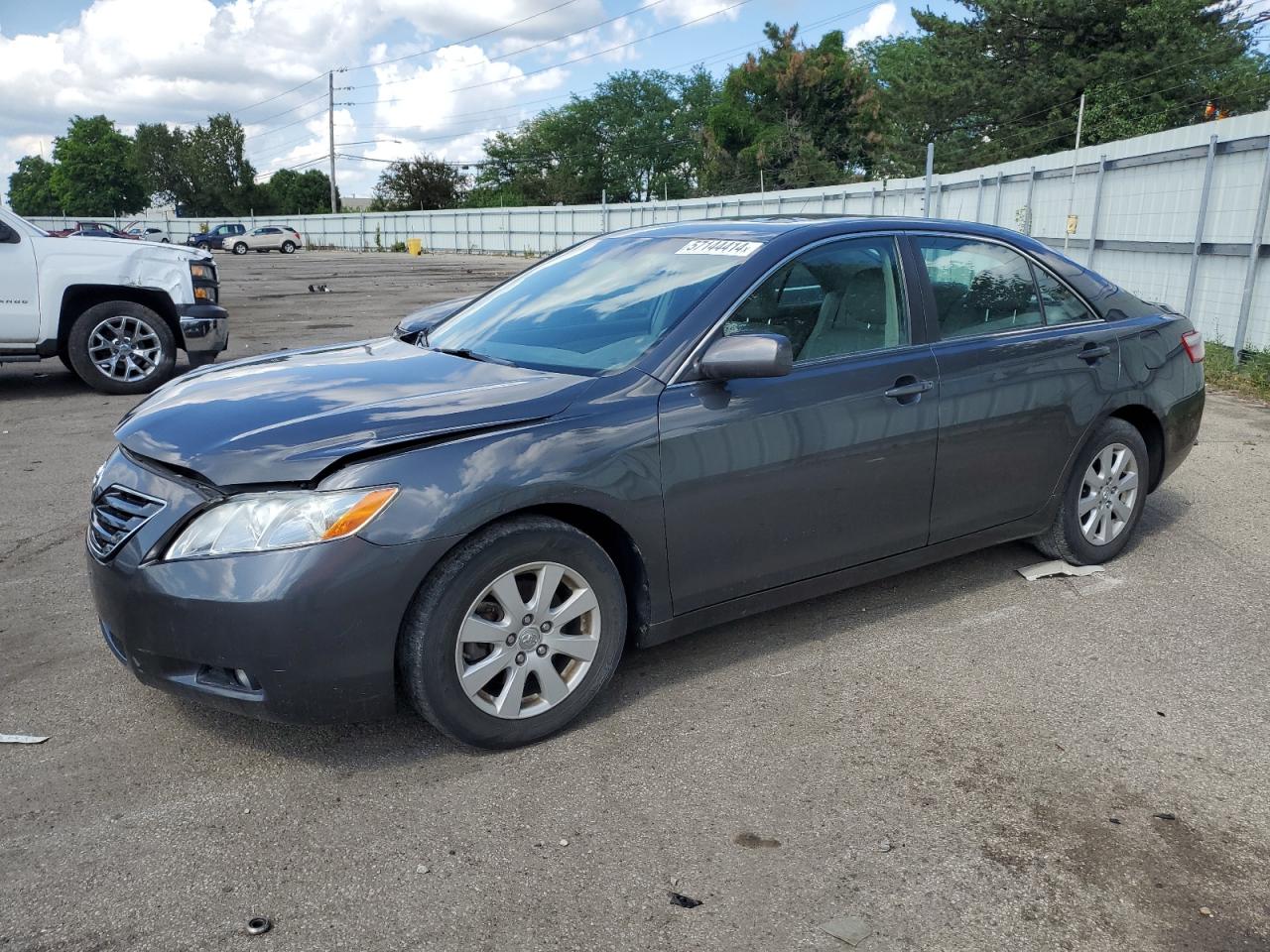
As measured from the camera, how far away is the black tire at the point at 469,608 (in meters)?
3.10

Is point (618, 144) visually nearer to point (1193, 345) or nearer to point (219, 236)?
point (219, 236)

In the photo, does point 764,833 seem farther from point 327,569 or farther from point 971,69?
point 971,69

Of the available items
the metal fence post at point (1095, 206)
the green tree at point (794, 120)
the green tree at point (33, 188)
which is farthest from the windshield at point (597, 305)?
the green tree at point (33, 188)

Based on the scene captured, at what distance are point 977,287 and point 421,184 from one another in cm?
8161

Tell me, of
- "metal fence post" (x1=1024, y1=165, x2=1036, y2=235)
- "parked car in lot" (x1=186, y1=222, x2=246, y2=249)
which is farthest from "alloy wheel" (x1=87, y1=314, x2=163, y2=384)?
"parked car in lot" (x1=186, y1=222, x2=246, y2=249)

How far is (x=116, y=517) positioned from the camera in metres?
3.25

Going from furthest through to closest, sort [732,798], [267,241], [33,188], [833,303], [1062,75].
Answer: [33,188], [267,241], [1062,75], [833,303], [732,798]

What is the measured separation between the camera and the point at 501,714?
3279 mm

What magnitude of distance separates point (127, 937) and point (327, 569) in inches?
38.8

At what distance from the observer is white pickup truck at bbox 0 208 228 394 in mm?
9375

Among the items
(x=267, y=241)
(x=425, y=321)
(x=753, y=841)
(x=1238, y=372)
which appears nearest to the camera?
(x=753, y=841)

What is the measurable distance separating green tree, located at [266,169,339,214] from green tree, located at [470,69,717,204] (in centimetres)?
2662

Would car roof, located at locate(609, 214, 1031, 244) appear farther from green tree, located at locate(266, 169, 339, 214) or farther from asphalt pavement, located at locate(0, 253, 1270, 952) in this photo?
green tree, located at locate(266, 169, 339, 214)

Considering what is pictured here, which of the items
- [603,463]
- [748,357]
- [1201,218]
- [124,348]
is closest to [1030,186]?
[1201,218]
